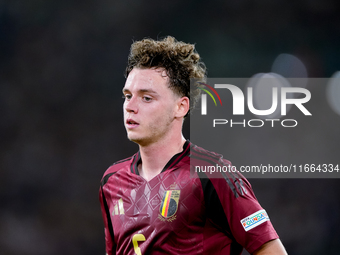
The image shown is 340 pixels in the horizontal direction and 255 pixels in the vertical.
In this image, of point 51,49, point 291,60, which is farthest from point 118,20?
point 291,60

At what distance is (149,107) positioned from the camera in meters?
2.38

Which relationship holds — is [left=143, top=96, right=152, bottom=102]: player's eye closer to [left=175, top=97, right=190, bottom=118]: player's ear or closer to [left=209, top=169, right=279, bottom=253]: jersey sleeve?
[left=175, top=97, right=190, bottom=118]: player's ear

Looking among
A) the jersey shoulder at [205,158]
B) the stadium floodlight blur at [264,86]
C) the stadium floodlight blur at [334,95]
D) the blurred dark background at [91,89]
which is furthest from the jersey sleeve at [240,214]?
the stadium floodlight blur at [334,95]

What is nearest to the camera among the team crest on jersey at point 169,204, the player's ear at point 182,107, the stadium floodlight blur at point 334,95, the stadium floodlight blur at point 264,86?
the team crest on jersey at point 169,204

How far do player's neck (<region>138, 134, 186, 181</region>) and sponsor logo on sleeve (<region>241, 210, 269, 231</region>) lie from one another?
2.18 ft

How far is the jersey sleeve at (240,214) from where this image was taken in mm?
2117

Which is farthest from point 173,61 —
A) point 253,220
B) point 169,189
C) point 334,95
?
point 334,95

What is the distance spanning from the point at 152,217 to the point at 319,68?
4.87m

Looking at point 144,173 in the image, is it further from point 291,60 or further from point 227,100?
point 291,60

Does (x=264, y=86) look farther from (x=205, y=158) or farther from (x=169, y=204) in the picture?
(x=169, y=204)

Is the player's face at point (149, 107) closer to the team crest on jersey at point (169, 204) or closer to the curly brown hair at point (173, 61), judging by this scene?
the curly brown hair at point (173, 61)

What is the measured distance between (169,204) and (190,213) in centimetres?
16

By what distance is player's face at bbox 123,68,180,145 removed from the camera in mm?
2375

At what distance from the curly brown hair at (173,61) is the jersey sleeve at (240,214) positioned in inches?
27.4
